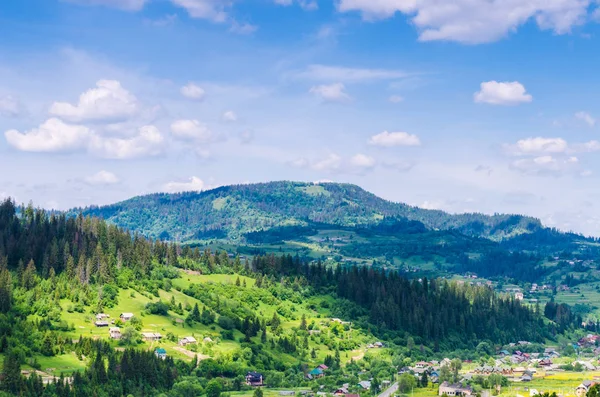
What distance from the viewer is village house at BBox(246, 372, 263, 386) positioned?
148762 mm

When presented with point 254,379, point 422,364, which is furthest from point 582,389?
point 254,379

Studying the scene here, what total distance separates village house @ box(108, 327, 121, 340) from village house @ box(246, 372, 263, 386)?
2821cm

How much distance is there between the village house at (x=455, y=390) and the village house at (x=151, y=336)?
59.4 metres

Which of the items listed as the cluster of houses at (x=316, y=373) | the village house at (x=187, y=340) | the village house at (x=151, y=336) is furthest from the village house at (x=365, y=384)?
the village house at (x=151, y=336)

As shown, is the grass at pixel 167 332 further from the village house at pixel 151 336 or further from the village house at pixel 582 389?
the village house at pixel 582 389

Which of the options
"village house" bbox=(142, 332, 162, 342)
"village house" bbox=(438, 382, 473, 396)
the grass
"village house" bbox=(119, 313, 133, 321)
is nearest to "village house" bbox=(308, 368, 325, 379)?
the grass

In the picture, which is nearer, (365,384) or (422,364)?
(365,384)

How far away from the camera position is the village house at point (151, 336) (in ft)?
522

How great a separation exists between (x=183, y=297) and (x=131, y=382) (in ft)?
220

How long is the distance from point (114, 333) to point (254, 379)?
102 ft

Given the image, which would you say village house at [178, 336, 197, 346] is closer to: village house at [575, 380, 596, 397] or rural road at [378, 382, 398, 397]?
rural road at [378, 382, 398, 397]

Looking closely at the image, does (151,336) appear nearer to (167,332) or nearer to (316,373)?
(167,332)

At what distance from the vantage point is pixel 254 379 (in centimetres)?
14988

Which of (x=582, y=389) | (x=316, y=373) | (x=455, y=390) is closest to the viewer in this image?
(x=582, y=389)
